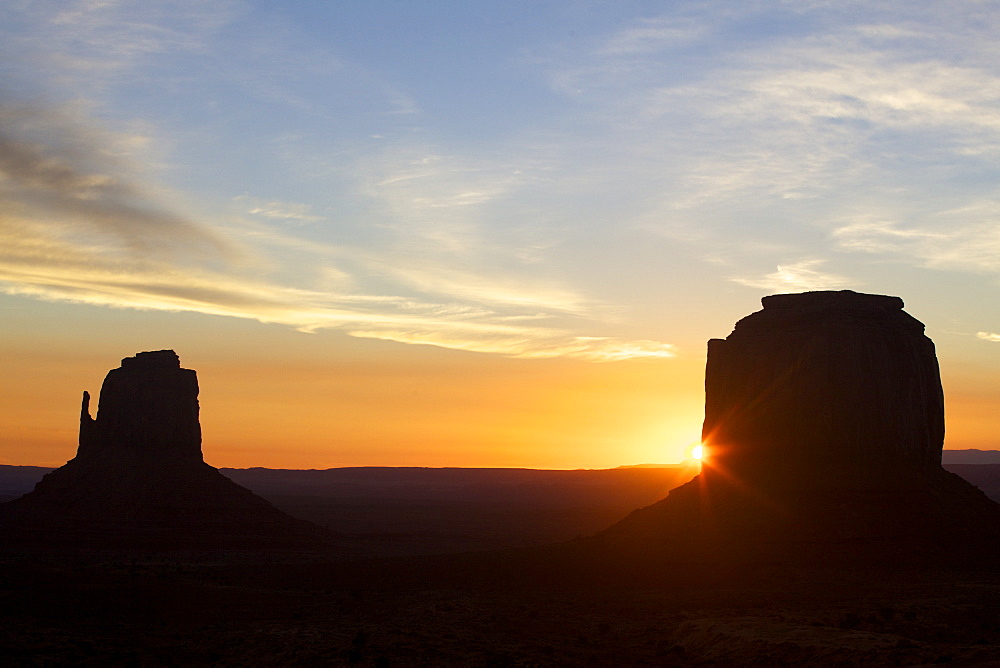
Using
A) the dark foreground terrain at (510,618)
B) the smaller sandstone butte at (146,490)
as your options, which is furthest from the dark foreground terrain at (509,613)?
the smaller sandstone butte at (146,490)

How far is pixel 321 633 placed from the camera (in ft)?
140

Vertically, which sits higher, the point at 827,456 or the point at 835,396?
the point at 835,396

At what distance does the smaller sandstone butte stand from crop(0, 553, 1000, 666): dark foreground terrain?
31.2 m

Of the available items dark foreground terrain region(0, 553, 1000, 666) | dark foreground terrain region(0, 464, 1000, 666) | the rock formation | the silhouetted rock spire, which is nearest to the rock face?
the rock formation

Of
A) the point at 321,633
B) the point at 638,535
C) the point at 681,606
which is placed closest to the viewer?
the point at 321,633

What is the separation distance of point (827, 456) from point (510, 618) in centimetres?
2171

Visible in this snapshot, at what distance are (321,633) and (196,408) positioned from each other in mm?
68839

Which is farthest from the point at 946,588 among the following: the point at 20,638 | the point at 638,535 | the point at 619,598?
the point at 20,638

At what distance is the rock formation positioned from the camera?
52.0 m

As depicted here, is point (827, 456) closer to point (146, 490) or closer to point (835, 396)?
point (835, 396)

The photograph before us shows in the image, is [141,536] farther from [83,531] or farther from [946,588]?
[946,588]

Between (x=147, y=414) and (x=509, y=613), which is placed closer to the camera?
(x=509, y=613)

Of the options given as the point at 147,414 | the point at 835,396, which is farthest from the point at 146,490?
the point at 835,396

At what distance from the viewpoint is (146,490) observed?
314 feet
